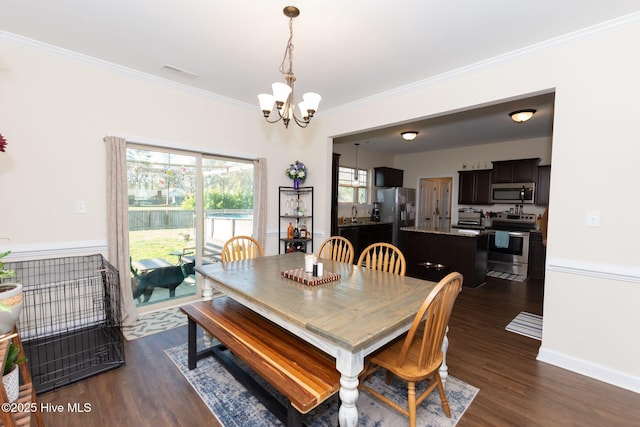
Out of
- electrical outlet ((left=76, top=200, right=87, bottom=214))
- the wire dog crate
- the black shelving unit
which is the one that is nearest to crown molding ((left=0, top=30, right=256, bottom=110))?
electrical outlet ((left=76, top=200, right=87, bottom=214))

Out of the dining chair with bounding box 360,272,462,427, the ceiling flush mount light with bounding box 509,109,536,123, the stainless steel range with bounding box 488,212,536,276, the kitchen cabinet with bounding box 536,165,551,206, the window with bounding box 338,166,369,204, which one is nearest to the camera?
the dining chair with bounding box 360,272,462,427

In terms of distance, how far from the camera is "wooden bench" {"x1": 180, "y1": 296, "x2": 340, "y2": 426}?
1.41 metres

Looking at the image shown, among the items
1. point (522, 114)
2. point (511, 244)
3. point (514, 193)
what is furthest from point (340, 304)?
point (514, 193)

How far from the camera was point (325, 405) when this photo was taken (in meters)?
1.94

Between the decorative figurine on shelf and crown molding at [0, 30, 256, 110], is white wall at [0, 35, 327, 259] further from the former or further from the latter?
the decorative figurine on shelf

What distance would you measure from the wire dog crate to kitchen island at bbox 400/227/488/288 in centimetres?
438

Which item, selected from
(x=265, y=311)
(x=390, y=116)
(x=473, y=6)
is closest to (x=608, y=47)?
(x=473, y=6)

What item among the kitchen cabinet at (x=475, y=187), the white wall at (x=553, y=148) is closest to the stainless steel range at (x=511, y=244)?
the kitchen cabinet at (x=475, y=187)

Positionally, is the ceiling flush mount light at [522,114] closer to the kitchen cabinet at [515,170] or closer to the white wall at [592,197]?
the white wall at [592,197]

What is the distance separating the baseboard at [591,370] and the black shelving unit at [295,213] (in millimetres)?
3080

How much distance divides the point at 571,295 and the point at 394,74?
273 cm

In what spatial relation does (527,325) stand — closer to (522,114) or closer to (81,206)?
(522,114)

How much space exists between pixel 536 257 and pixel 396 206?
3.01 m

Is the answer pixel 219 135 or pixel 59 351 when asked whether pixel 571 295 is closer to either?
pixel 219 135
